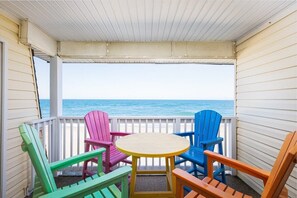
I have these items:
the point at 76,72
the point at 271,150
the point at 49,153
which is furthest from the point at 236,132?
the point at 76,72

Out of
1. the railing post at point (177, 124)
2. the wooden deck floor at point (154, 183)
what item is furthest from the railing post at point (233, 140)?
the railing post at point (177, 124)

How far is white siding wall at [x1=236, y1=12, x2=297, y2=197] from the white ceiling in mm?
284

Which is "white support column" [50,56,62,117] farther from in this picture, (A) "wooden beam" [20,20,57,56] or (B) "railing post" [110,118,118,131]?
(B) "railing post" [110,118,118,131]

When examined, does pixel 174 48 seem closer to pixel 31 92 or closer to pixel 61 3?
pixel 61 3

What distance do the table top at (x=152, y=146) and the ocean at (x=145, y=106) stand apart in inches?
515

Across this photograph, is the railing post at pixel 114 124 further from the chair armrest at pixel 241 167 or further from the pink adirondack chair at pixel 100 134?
the chair armrest at pixel 241 167

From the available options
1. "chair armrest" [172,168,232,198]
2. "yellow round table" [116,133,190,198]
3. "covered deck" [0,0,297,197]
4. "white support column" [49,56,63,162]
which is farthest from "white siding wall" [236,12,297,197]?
"white support column" [49,56,63,162]

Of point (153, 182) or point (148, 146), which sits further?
point (153, 182)

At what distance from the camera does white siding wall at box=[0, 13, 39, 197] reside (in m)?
2.18

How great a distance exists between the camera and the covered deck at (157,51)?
2053 mm

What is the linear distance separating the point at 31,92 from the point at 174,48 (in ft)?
8.24

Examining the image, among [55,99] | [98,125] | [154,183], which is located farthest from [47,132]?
[154,183]

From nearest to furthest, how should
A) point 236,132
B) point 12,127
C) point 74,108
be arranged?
point 12,127
point 236,132
point 74,108

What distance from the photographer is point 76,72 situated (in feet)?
43.7
